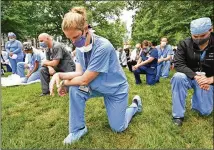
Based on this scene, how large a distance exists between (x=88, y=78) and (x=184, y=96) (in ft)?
4.74

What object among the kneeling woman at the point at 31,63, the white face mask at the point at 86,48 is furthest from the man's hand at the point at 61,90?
the kneeling woman at the point at 31,63

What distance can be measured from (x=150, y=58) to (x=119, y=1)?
25564 mm

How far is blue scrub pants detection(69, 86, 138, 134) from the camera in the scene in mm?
3290

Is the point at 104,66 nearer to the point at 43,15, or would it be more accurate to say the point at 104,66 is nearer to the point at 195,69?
the point at 195,69

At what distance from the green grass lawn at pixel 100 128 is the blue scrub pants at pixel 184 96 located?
13 centimetres

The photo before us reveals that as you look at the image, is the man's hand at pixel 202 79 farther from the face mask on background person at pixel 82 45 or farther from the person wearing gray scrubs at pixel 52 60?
the person wearing gray scrubs at pixel 52 60

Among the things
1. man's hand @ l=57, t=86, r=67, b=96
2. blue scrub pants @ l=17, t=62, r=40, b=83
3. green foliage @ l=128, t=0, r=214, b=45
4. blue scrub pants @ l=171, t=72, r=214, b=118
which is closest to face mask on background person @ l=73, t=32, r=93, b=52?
man's hand @ l=57, t=86, r=67, b=96

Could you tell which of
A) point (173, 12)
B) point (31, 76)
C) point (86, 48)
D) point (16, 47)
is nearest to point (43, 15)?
point (16, 47)

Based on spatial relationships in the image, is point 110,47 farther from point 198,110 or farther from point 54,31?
point 54,31

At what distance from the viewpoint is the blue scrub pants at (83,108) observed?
3290mm

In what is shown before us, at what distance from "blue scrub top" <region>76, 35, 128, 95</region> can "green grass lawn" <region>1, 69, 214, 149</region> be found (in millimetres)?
568

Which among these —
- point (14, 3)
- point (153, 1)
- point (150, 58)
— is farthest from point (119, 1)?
point (150, 58)

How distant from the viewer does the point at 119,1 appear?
31859mm

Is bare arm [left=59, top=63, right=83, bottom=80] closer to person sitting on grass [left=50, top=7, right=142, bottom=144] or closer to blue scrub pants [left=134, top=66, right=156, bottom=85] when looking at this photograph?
person sitting on grass [left=50, top=7, right=142, bottom=144]
